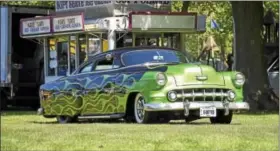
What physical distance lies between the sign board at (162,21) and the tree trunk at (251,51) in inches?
75.7

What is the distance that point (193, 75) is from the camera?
1270 centimetres

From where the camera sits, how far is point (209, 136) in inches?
386

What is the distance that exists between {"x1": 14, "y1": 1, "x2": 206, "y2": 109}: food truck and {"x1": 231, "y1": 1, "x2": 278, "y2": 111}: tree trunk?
1.95 meters

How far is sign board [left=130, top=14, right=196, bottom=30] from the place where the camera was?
21031 mm

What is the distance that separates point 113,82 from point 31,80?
1181 centimetres

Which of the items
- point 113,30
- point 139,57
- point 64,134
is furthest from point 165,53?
point 113,30

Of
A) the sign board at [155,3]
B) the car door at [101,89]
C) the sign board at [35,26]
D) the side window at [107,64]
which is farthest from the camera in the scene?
the sign board at [35,26]

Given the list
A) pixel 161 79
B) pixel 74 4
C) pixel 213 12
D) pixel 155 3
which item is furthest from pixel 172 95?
pixel 213 12

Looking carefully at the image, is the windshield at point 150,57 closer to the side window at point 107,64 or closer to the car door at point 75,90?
the side window at point 107,64

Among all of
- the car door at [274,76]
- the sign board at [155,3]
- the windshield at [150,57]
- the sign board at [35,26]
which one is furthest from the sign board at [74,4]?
the windshield at [150,57]

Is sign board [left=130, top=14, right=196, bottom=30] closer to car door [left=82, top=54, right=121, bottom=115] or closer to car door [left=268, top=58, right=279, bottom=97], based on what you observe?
car door [left=268, top=58, right=279, bottom=97]

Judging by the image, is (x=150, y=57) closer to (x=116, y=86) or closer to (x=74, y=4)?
(x=116, y=86)

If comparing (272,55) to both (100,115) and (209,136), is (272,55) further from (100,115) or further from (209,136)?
(209,136)

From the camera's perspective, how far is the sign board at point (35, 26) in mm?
23328
